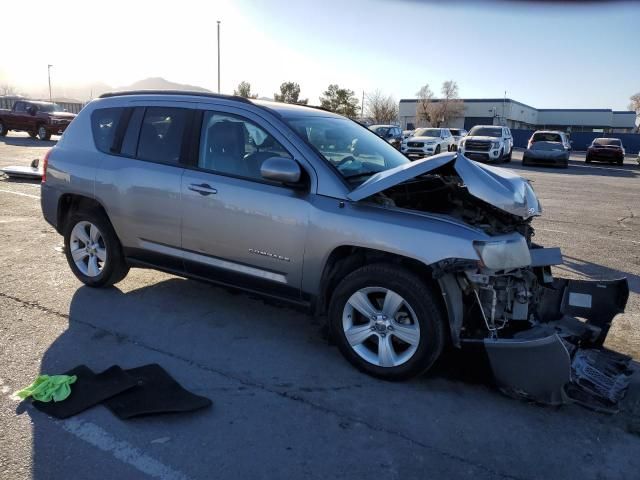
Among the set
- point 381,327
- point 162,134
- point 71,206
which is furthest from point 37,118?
point 381,327

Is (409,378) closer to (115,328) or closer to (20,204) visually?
(115,328)

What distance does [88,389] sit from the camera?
329 centimetres

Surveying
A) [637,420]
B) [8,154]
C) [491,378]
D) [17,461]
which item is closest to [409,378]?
[491,378]

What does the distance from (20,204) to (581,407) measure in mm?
9323

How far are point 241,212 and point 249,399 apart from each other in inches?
56.0

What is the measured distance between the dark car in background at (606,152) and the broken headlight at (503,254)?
30920mm

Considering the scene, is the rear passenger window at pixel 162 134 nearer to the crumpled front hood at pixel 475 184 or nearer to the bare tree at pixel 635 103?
the crumpled front hood at pixel 475 184

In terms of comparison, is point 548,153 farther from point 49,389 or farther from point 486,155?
point 49,389

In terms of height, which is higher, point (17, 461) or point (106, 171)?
point (106, 171)

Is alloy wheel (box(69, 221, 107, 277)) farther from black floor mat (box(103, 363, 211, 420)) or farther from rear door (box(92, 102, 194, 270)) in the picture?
black floor mat (box(103, 363, 211, 420))

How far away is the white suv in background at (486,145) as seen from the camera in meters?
25.0

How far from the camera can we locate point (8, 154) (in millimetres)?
18469

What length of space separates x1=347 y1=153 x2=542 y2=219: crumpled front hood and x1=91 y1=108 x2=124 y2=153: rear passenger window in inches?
104

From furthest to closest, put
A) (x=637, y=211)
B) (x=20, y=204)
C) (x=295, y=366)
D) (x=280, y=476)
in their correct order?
(x=637, y=211), (x=20, y=204), (x=295, y=366), (x=280, y=476)
